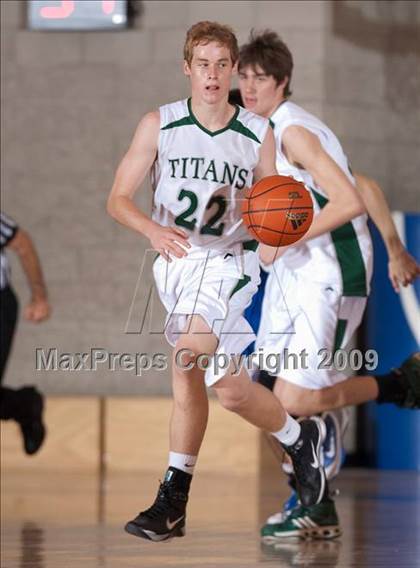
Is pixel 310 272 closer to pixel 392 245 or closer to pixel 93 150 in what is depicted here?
pixel 392 245

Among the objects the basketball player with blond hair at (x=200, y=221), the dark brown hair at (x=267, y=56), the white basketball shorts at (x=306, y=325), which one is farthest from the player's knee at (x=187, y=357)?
the dark brown hair at (x=267, y=56)

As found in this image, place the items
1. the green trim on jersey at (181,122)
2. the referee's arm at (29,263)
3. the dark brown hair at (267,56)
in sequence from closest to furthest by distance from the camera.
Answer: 1. the green trim on jersey at (181,122)
2. the dark brown hair at (267,56)
3. the referee's arm at (29,263)

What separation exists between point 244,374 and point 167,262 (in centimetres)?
43

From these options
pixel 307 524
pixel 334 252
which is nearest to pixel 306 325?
pixel 334 252

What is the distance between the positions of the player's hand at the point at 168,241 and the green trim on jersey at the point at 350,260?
132 centimetres

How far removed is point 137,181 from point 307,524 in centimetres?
147

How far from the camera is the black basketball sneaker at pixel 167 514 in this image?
3912 mm

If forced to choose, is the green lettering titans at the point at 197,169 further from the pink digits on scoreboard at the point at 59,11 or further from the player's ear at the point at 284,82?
the pink digits on scoreboard at the point at 59,11

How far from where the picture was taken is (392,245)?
16.8ft

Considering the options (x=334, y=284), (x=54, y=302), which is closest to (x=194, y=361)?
(x=334, y=284)

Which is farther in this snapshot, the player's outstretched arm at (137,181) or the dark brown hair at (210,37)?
the dark brown hair at (210,37)

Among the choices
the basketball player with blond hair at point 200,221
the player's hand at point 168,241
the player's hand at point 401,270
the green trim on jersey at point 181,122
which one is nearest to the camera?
the player's hand at point 168,241

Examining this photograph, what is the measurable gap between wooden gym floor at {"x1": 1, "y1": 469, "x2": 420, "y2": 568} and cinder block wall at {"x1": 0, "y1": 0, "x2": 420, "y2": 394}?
0.96 meters

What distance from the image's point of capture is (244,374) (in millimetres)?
4180
